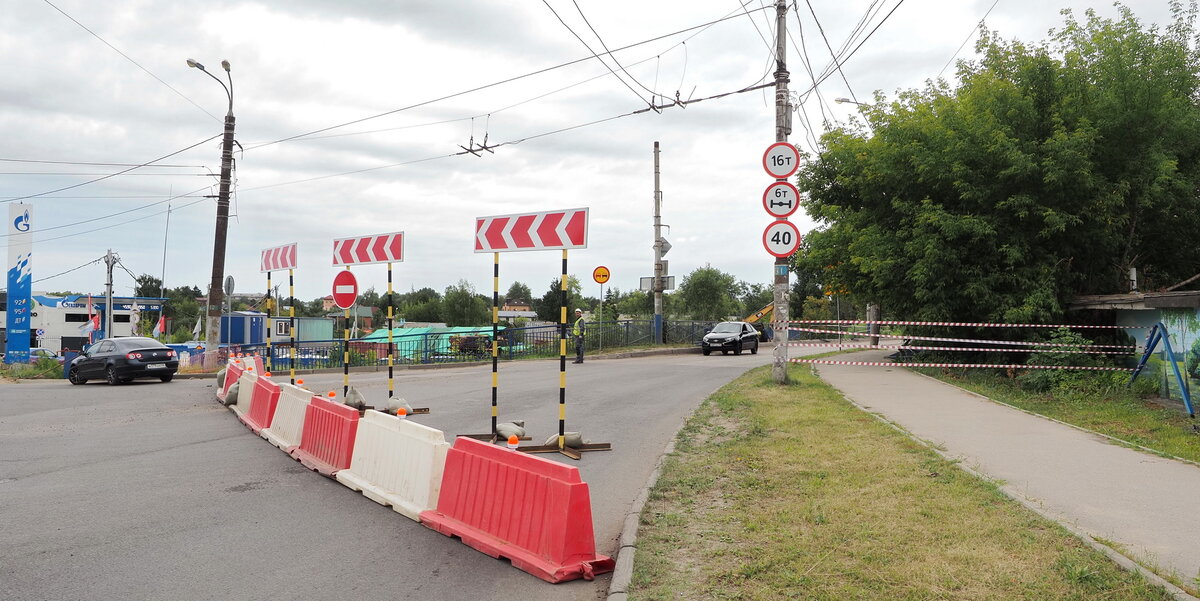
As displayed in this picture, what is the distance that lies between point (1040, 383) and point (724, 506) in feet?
33.3

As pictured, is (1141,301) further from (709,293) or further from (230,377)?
(709,293)

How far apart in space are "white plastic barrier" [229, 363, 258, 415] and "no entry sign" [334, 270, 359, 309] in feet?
6.01

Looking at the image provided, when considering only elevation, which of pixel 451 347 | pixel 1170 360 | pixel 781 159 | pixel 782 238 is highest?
pixel 781 159

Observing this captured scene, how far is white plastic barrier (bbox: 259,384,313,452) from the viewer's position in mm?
9070

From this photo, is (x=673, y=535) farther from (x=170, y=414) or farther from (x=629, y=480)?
(x=170, y=414)

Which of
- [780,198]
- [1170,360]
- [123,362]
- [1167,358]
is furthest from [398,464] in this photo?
[123,362]

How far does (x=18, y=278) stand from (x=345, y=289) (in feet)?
62.5

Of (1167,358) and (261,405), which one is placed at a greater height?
(1167,358)

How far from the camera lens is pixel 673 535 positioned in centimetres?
529

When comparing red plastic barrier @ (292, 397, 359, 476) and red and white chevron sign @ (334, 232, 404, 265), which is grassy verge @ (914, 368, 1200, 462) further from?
red and white chevron sign @ (334, 232, 404, 265)

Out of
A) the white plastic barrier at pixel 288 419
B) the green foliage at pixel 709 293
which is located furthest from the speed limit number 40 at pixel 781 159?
the green foliage at pixel 709 293

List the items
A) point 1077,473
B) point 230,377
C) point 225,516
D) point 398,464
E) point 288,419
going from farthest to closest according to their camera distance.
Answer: point 230,377, point 288,419, point 1077,473, point 398,464, point 225,516

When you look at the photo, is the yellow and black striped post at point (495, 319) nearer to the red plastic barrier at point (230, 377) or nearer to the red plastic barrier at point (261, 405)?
the red plastic barrier at point (261, 405)

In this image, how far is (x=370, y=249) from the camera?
41.5ft
